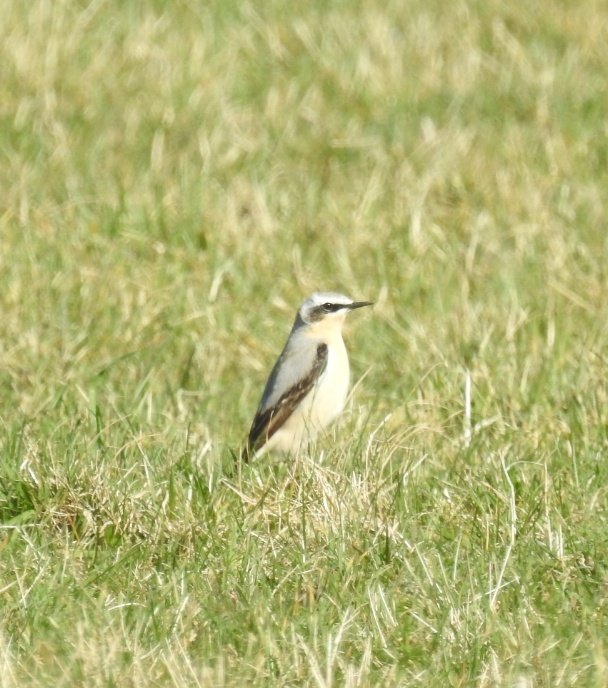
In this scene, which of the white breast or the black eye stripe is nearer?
the white breast

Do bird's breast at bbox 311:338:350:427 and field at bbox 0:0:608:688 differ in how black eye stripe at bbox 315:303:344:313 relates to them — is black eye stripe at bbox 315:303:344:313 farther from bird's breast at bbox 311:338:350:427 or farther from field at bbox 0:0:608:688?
field at bbox 0:0:608:688

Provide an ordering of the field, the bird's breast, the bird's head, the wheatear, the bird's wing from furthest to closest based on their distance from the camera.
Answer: the bird's head, the bird's breast, the wheatear, the bird's wing, the field

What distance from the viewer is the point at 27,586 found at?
5148 millimetres

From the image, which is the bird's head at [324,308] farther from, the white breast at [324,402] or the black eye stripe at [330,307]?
the white breast at [324,402]

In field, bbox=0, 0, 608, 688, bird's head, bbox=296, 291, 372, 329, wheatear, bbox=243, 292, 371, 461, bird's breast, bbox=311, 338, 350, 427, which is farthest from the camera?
bird's head, bbox=296, 291, 372, 329

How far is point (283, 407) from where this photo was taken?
730cm

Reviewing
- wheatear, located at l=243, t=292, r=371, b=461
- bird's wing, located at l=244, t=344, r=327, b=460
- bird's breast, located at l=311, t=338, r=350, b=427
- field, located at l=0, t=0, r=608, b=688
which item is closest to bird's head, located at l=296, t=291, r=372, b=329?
wheatear, located at l=243, t=292, r=371, b=461

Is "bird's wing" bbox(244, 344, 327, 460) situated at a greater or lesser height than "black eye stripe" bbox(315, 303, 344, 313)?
lesser

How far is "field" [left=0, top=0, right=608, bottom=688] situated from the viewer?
16.0ft

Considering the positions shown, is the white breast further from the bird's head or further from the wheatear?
the bird's head

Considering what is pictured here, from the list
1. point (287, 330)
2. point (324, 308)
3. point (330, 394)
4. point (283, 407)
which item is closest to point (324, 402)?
point (330, 394)

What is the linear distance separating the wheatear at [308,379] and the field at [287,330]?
151 millimetres

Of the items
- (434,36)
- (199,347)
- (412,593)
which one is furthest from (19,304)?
(434,36)

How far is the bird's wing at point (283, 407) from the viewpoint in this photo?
7016mm
